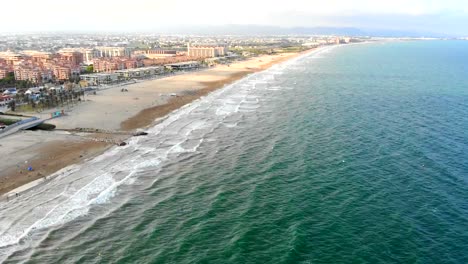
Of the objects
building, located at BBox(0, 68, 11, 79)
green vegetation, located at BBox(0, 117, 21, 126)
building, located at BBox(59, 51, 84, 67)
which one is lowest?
green vegetation, located at BBox(0, 117, 21, 126)

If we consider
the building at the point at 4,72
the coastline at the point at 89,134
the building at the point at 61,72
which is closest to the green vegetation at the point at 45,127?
the coastline at the point at 89,134

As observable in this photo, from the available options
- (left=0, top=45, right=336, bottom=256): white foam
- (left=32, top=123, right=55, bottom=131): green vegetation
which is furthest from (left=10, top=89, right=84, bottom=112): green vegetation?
(left=0, top=45, right=336, bottom=256): white foam

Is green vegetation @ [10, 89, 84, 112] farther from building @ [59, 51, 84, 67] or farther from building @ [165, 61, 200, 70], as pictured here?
building @ [165, 61, 200, 70]

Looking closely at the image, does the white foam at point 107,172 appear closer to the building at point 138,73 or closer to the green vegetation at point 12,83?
the green vegetation at point 12,83

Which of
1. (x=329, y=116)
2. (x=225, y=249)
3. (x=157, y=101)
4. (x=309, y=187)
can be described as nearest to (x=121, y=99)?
(x=157, y=101)

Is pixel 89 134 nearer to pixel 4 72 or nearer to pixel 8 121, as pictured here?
pixel 8 121

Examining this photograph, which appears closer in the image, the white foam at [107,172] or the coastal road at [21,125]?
the white foam at [107,172]

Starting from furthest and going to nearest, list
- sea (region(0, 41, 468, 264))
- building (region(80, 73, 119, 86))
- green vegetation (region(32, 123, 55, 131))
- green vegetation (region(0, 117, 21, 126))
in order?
building (region(80, 73, 119, 86)) → green vegetation (region(0, 117, 21, 126)) → green vegetation (region(32, 123, 55, 131)) → sea (region(0, 41, 468, 264))
